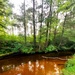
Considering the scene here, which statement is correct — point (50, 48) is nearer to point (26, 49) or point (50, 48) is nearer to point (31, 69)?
point (26, 49)

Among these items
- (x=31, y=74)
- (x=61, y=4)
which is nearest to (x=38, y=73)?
(x=31, y=74)

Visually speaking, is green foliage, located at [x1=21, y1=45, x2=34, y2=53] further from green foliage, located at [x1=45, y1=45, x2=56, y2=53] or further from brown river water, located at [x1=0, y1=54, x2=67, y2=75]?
brown river water, located at [x1=0, y1=54, x2=67, y2=75]

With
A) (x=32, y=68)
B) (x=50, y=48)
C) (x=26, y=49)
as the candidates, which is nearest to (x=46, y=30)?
(x=50, y=48)

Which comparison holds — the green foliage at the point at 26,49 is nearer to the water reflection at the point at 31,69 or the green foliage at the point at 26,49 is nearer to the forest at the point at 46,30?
the forest at the point at 46,30

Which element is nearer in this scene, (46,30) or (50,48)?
(50,48)

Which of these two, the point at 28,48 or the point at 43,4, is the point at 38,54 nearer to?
the point at 28,48

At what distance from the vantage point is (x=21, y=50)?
50.5 feet

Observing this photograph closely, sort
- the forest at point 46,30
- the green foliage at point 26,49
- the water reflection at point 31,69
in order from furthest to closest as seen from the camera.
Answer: the forest at point 46,30 < the green foliage at point 26,49 < the water reflection at point 31,69

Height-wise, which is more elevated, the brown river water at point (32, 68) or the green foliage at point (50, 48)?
the green foliage at point (50, 48)

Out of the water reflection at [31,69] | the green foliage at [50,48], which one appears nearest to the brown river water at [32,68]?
the water reflection at [31,69]

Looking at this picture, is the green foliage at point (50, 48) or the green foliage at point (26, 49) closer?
the green foliage at point (26, 49)

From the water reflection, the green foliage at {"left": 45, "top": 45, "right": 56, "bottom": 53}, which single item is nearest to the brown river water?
the water reflection

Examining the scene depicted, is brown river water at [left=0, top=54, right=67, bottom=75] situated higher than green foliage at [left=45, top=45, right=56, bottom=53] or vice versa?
green foliage at [left=45, top=45, right=56, bottom=53]

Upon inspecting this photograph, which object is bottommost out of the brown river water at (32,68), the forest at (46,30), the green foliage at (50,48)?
the brown river water at (32,68)
